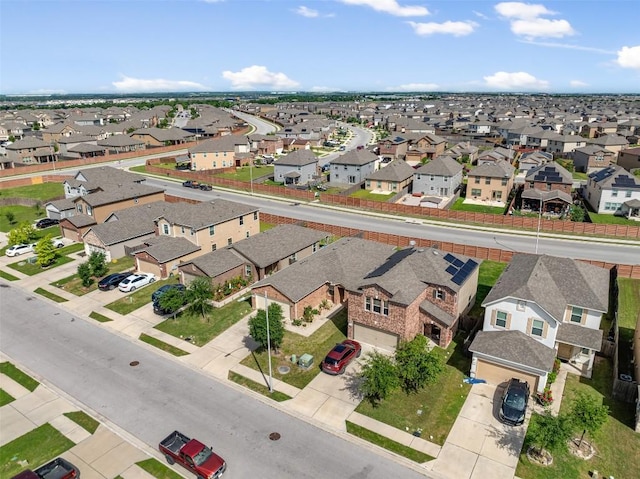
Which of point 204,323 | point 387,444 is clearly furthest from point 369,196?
point 387,444

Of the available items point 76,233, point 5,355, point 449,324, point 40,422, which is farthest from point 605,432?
point 76,233

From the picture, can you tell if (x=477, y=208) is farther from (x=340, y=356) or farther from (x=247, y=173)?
(x=247, y=173)

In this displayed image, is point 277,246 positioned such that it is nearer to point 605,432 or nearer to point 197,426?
point 197,426

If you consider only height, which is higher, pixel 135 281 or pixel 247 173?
Answer: pixel 247 173

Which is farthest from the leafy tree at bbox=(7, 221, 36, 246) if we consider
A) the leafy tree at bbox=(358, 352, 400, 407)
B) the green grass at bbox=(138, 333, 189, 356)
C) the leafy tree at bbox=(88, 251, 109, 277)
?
the leafy tree at bbox=(358, 352, 400, 407)

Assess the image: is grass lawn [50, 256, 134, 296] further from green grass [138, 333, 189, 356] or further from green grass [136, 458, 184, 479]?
green grass [136, 458, 184, 479]

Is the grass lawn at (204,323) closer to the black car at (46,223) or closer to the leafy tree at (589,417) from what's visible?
the leafy tree at (589,417)
